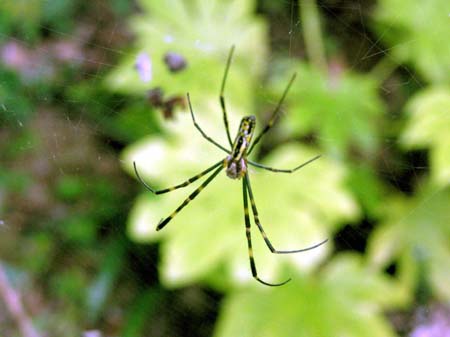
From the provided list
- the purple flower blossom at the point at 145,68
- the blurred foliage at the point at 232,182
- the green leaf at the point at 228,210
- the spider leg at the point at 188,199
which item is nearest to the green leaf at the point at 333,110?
the blurred foliage at the point at 232,182

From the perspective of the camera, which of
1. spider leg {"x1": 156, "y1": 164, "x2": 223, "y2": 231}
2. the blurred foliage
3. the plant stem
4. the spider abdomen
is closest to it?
the spider abdomen

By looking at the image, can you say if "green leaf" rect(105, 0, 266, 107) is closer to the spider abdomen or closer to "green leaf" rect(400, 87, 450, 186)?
the spider abdomen

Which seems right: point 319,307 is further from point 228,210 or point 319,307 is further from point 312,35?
point 312,35

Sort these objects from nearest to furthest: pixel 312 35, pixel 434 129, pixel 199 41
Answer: pixel 434 129, pixel 199 41, pixel 312 35

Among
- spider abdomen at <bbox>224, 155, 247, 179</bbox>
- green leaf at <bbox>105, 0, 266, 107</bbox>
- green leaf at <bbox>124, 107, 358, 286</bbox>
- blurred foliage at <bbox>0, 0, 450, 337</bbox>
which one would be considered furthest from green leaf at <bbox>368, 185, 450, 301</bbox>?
green leaf at <bbox>105, 0, 266, 107</bbox>

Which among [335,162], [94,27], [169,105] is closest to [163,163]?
[169,105]

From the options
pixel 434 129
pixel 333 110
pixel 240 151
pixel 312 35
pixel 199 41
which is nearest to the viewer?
pixel 240 151

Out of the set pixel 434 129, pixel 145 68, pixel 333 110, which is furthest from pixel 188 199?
pixel 434 129
